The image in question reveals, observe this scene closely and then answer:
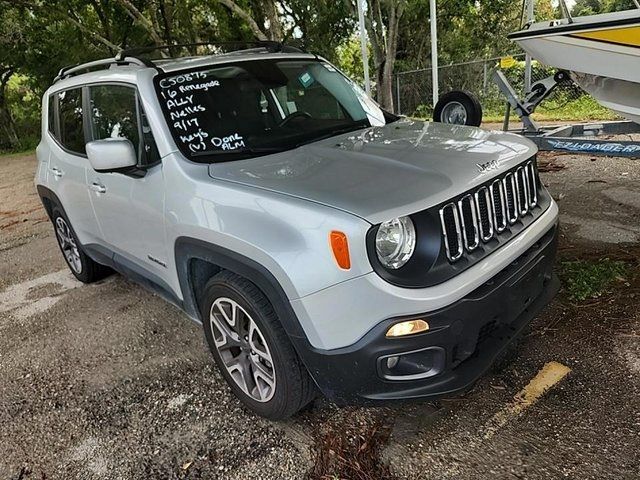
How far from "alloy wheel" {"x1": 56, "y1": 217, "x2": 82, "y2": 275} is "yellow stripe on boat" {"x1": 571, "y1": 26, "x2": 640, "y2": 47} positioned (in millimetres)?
4657

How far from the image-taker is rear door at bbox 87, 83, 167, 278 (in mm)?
2891

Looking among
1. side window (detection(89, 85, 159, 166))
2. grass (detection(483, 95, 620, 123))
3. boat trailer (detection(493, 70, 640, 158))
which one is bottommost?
grass (detection(483, 95, 620, 123))

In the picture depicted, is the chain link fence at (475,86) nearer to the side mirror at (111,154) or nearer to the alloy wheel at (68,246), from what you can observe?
the alloy wheel at (68,246)

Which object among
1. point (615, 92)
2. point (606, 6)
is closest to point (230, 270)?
point (615, 92)

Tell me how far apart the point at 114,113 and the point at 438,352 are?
2.59m

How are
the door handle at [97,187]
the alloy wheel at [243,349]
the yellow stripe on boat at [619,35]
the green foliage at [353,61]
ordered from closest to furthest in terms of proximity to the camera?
1. the alloy wheel at [243,349]
2. the door handle at [97,187]
3. the yellow stripe on boat at [619,35]
4. the green foliage at [353,61]

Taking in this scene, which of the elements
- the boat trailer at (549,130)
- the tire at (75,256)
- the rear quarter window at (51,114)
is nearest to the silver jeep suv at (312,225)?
the rear quarter window at (51,114)

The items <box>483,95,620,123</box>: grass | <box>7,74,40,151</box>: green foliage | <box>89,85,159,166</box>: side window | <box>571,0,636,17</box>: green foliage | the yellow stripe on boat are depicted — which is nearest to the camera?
<box>89,85,159,166</box>: side window

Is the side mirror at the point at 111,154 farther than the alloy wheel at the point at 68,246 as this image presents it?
No

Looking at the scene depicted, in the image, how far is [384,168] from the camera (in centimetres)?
236

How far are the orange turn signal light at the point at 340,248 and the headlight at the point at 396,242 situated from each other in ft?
0.47

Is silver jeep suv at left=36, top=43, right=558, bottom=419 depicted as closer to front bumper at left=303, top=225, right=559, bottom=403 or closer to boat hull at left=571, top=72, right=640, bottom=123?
front bumper at left=303, top=225, right=559, bottom=403

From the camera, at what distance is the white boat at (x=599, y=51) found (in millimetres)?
3863

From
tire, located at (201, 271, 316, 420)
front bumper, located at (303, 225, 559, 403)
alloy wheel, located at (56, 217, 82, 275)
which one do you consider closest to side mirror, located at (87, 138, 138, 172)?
tire, located at (201, 271, 316, 420)
